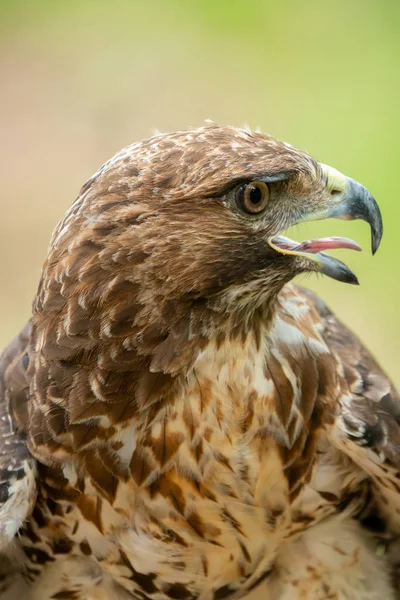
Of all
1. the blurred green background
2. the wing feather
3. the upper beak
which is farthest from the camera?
the blurred green background

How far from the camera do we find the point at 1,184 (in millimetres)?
5715

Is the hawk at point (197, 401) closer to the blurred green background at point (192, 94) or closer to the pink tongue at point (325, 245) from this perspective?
the pink tongue at point (325, 245)

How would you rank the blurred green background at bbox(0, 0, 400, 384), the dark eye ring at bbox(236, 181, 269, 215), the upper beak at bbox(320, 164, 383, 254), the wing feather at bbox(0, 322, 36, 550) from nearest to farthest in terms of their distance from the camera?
the dark eye ring at bbox(236, 181, 269, 215) → the upper beak at bbox(320, 164, 383, 254) → the wing feather at bbox(0, 322, 36, 550) → the blurred green background at bbox(0, 0, 400, 384)

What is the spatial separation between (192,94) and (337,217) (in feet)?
13.7

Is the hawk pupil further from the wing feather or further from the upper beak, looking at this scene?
the wing feather

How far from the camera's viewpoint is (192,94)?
20.2 ft

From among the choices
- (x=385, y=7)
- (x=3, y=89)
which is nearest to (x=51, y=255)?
Result: (x=3, y=89)

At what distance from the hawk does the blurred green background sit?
7.94 feet

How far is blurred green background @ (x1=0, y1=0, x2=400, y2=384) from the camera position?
17.4 feet

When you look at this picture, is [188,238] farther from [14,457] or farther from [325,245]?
[14,457]

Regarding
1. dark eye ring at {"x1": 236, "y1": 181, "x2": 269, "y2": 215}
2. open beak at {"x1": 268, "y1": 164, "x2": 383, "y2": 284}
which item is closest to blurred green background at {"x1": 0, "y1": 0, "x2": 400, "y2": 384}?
open beak at {"x1": 268, "y1": 164, "x2": 383, "y2": 284}

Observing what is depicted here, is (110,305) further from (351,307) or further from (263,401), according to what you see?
(351,307)

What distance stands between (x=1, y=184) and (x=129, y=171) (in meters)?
3.76

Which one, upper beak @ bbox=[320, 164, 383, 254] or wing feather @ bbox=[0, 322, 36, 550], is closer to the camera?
upper beak @ bbox=[320, 164, 383, 254]
